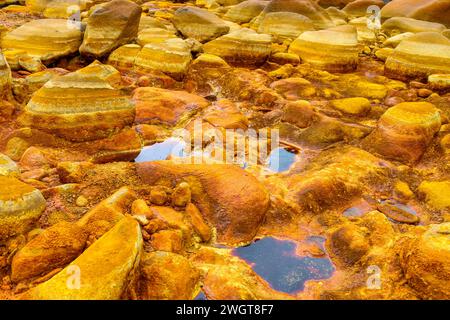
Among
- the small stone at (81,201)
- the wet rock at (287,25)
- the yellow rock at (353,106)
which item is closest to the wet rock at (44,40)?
the wet rock at (287,25)

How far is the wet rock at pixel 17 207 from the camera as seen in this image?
3061 millimetres

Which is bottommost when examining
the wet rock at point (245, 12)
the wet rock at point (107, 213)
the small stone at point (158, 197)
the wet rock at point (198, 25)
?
the wet rock at point (245, 12)

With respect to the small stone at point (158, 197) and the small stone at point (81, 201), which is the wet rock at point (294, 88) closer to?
the small stone at point (158, 197)

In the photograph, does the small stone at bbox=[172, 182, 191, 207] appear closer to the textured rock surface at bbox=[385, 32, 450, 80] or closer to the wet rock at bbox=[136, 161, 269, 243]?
the wet rock at bbox=[136, 161, 269, 243]

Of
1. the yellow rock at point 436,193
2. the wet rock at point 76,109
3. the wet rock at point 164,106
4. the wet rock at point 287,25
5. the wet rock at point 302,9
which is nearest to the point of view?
the yellow rock at point 436,193

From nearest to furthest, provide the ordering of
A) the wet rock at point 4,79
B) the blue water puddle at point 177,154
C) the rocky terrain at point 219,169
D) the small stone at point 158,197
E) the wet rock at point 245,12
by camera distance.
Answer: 1. the rocky terrain at point 219,169
2. the small stone at point 158,197
3. the blue water puddle at point 177,154
4. the wet rock at point 4,79
5. the wet rock at point 245,12

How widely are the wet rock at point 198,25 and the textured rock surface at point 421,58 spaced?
12.4 feet

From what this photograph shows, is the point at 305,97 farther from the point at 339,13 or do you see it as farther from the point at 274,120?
the point at 339,13

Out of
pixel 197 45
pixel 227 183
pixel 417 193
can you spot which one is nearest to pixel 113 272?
pixel 227 183

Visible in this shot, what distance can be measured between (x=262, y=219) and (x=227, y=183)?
1.56 feet

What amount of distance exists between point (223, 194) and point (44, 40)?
5754 mm

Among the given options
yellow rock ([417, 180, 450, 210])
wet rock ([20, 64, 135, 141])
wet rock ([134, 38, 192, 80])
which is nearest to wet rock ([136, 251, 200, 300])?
wet rock ([20, 64, 135, 141])

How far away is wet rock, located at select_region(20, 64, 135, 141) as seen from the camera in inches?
189

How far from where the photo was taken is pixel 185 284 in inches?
115
